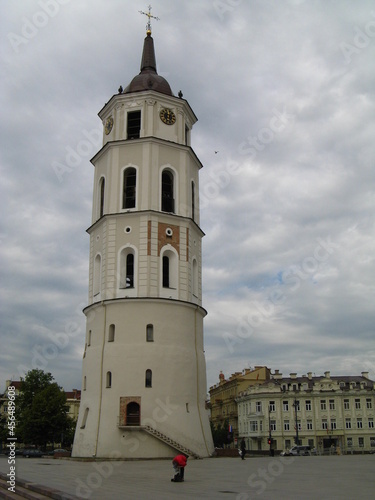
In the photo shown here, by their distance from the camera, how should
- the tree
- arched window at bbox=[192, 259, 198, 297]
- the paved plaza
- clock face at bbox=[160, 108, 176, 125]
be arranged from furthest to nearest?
the tree
clock face at bbox=[160, 108, 176, 125]
arched window at bbox=[192, 259, 198, 297]
the paved plaza

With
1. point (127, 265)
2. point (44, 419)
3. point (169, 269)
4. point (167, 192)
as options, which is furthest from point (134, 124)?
point (44, 419)

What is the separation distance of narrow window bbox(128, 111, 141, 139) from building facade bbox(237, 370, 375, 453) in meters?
52.4

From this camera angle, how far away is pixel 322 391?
271 ft

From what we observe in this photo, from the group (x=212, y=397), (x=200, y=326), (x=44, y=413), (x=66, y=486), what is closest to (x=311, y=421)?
(x=212, y=397)

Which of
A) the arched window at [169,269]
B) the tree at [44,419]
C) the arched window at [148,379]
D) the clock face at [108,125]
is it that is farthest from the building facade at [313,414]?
the clock face at [108,125]

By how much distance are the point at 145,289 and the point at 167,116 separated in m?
12.4

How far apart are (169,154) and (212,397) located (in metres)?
85.3

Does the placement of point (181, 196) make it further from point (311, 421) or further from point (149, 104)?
point (311, 421)

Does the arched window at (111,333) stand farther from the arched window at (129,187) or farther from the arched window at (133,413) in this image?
the arched window at (129,187)

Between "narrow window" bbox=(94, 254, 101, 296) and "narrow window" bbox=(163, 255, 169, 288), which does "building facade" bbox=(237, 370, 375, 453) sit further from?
"narrow window" bbox=(94, 254, 101, 296)

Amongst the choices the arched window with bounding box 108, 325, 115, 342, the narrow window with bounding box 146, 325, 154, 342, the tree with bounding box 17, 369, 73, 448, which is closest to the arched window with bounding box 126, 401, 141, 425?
the narrow window with bounding box 146, 325, 154, 342

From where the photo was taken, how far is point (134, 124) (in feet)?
123

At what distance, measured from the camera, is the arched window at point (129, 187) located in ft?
116

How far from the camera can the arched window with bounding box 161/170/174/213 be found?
3578 centimetres
